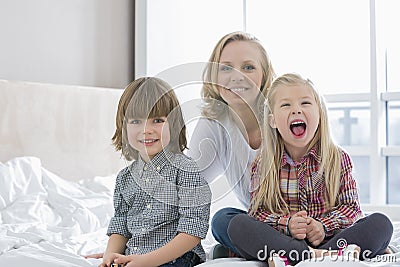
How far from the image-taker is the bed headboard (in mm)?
2447

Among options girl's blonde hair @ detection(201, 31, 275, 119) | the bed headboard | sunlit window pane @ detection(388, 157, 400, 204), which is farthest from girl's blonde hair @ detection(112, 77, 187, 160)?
sunlit window pane @ detection(388, 157, 400, 204)

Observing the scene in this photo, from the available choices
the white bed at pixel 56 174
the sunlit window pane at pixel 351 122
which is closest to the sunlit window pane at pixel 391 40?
the sunlit window pane at pixel 351 122

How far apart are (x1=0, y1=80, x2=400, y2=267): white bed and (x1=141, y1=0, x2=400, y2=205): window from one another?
36cm

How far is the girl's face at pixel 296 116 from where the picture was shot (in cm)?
156

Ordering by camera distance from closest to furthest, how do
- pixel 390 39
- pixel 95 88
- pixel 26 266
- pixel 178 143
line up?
pixel 26 266 → pixel 178 143 → pixel 95 88 → pixel 390 39

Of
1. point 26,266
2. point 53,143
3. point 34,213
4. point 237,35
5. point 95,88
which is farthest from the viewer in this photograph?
point 95,88

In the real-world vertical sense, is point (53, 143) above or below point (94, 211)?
above

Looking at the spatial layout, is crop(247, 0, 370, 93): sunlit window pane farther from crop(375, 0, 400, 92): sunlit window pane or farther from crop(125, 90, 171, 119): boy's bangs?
crop(125, 90, 171, 119): boy's bangs

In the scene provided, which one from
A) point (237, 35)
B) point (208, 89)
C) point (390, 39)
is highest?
point (390, 39)

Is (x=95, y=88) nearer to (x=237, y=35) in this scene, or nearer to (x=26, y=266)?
(x=237, y=35)

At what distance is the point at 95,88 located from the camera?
2846 millimetres

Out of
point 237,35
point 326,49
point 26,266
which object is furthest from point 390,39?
point 26,266

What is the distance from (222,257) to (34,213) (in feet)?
2.41

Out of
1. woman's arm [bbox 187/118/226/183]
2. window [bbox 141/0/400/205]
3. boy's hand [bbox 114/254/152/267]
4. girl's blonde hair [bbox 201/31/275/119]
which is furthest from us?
window [bbox 141/0/400/205]
